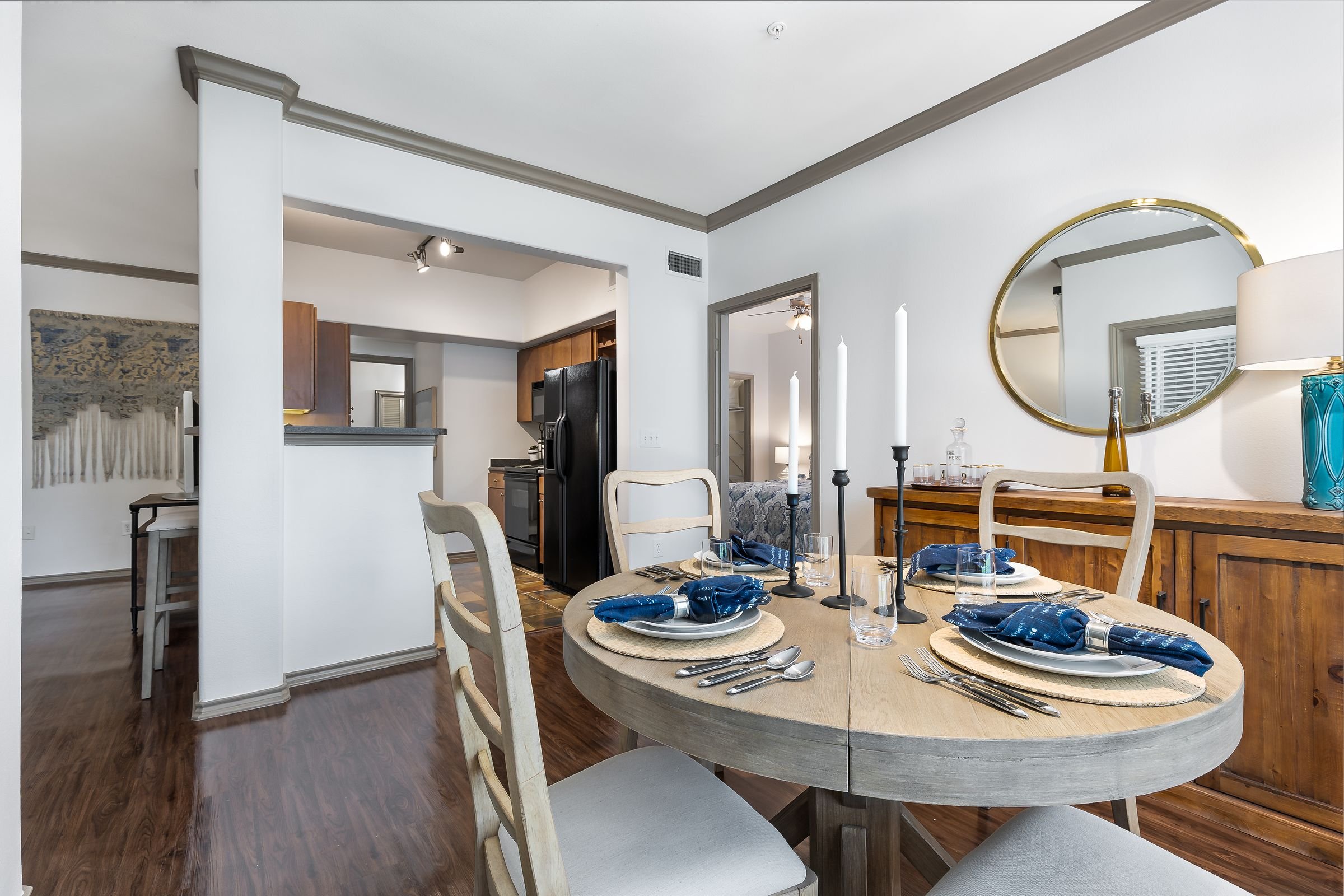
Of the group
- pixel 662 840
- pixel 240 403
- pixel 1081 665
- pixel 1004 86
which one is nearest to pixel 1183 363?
pixel 1004 86

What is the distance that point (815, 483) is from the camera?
3482 mm

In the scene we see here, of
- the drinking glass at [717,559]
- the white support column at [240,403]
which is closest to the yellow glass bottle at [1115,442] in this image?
the drinking glass at [717,559]

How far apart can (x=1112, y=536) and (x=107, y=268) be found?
268 inches

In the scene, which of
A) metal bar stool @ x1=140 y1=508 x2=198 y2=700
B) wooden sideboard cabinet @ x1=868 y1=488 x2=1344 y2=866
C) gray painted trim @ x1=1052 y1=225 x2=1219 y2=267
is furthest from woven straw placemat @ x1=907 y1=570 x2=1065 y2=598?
metal bar stool @ x1=140 y1=508 x2=198 y2=700

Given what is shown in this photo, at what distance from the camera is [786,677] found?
0.83 m

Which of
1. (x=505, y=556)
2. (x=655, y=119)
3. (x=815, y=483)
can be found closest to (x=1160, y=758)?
(x=505, y=556)

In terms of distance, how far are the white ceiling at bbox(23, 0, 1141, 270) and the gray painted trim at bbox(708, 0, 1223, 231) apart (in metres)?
0.05

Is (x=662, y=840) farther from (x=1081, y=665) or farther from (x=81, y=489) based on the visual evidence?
(x=81, y=489)

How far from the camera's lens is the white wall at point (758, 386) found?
26.3 ft

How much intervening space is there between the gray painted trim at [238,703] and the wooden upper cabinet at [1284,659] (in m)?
3.28

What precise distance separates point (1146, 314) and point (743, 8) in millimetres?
1860

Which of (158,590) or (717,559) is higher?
(717,559)

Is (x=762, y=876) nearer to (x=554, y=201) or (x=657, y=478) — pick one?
(x=657, y=478)

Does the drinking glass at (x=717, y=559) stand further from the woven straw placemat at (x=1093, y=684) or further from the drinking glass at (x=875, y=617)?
the woven straw placemat at (x=1093, y=684)
